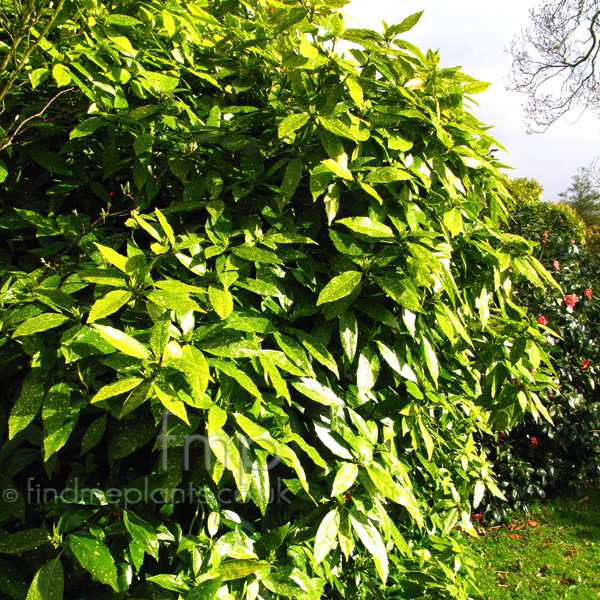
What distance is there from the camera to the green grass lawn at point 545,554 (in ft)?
14.1

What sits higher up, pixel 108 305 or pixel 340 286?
pixel 340 286

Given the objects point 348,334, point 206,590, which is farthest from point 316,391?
point 206,590

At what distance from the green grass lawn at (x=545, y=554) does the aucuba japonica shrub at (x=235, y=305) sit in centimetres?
274

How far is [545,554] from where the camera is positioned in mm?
4902

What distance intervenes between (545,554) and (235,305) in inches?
190

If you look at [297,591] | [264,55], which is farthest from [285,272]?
[297,591]

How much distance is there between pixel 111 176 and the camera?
191 centimetres

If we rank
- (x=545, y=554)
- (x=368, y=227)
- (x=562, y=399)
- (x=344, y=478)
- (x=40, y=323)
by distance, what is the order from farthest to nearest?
(x=562, y=399)
(x=545, y=554)
(x=368, y=227)
(x=344, y=478)
(x=40, y=323)

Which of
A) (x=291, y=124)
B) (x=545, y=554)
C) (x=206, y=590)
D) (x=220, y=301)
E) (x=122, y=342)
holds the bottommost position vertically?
(x=545, y=554)

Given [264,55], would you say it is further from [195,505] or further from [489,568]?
[489,568]

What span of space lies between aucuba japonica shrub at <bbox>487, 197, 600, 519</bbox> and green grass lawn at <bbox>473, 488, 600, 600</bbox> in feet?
0.77

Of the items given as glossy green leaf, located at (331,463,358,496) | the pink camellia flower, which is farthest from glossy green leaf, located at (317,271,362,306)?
the pink camellia flower

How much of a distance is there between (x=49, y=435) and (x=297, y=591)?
2.45ft

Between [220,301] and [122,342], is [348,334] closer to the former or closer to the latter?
[220,301]
